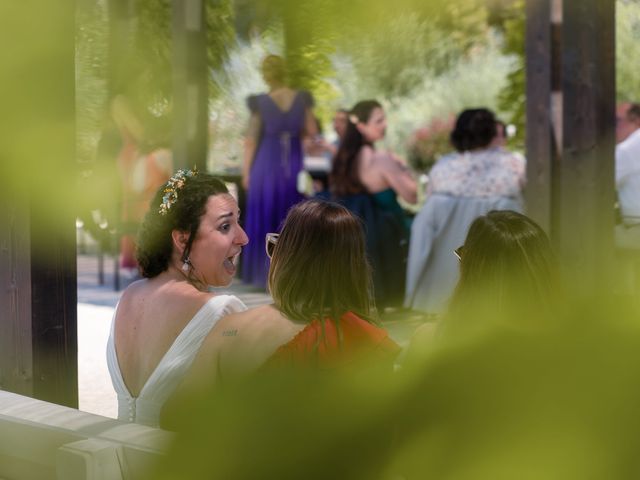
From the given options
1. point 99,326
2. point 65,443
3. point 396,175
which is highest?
point 396,175

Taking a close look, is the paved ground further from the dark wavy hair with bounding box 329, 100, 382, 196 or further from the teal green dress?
the dark wavy hair with bounding box 329, 100, 382, 196

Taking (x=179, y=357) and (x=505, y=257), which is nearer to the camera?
(x=505, y=257)

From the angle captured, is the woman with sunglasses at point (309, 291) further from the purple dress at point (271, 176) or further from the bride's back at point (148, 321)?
the purple dress at point (271, 176)

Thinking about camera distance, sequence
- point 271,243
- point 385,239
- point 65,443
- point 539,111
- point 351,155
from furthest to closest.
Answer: point 385,239 < point 351,155 < point 539,111 < point 271,243 < point 65,443

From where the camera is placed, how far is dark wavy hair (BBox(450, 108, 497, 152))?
5398 mm

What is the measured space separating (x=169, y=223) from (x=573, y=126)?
1.94 m

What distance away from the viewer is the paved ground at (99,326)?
3.71 m

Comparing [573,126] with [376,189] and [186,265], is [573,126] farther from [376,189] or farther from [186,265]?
[376,189]

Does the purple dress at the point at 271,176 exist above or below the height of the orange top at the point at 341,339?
above

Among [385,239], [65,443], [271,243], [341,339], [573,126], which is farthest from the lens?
[385,239]

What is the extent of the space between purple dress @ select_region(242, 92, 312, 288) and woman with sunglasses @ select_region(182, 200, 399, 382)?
4.83 meters

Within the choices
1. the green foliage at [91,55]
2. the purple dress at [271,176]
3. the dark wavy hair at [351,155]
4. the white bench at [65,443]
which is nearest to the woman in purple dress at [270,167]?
the purple dress at [271,176]

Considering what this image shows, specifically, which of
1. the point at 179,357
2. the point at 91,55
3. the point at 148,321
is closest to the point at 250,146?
the point at 148,321

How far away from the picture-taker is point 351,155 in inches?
226
